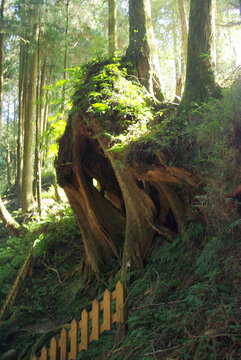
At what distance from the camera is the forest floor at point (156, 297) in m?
3.17

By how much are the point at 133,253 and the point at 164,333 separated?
2.52m

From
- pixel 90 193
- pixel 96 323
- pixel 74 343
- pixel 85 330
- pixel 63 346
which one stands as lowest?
pixel 63 346

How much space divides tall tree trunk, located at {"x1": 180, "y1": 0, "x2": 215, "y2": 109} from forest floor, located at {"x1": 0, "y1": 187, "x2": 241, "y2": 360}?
258 centimetres

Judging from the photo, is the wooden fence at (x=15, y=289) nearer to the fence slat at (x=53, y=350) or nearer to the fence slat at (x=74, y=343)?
the fence slat at (x=53, y=350)

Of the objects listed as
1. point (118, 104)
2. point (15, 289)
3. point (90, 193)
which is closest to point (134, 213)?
point (90, 193)

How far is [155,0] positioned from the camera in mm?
14789

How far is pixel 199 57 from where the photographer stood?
633 centimetres

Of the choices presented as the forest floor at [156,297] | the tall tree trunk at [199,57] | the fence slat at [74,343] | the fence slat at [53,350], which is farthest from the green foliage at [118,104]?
the fence slat at [53,350]

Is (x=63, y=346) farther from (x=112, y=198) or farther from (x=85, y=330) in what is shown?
(x=112, y=198)

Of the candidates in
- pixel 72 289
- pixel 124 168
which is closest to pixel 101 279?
pixel 72 289

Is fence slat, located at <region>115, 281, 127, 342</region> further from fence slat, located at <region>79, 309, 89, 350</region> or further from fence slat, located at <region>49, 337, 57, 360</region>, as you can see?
fence slat, located at <region>49, 337, 57, 360</region>

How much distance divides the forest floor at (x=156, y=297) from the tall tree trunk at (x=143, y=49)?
361 centimetres

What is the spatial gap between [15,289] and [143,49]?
6.72 m

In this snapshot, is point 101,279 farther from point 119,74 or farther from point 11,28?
point 11,28
